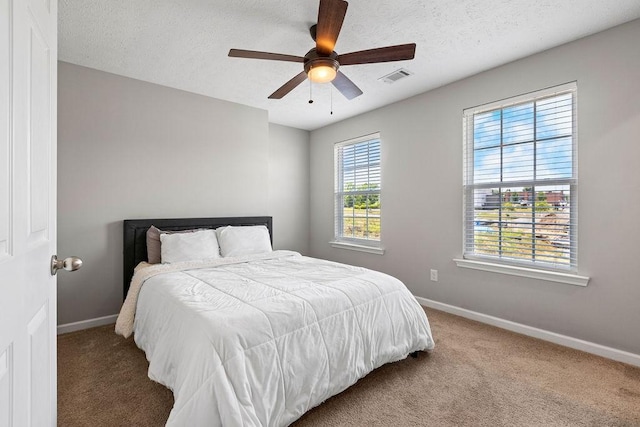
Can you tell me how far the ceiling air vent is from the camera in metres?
3.04

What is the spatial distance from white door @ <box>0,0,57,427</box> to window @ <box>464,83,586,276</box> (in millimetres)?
3321

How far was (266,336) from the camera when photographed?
1563 mm

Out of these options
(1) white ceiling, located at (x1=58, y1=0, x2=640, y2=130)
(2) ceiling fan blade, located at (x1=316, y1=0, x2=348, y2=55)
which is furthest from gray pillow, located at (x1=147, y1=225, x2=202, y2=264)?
(2) ceiling fan blade, located at (x1=316, y1=0, x2=348, y2=55)

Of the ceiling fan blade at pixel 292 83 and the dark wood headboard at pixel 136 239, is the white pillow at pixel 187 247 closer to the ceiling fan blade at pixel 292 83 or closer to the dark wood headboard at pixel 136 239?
the dark wood headboard at pixel 136 239

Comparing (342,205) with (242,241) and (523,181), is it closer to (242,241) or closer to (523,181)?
(242,241)

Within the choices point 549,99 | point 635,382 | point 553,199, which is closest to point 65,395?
point 635,382

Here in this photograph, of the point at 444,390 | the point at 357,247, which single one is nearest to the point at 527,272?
the point at 444,390

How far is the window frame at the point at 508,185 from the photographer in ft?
8.37

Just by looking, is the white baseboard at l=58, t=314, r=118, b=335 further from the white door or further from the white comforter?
the white door

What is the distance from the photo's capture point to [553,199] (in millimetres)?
2670

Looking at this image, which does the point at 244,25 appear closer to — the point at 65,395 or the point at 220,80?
the point at 220,80

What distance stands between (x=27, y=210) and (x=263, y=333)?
1.10 meters

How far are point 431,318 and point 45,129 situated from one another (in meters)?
3.32

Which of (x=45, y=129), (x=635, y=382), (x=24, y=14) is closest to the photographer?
(x=24, y=14)
